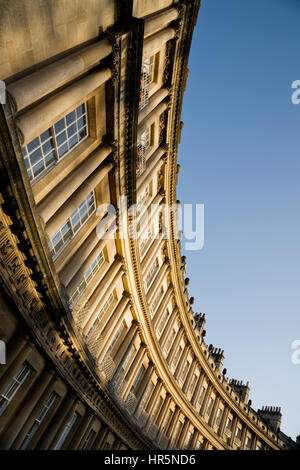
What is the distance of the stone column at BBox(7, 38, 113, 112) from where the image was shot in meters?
9.27

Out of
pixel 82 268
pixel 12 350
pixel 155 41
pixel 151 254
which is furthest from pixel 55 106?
pixel 151 254

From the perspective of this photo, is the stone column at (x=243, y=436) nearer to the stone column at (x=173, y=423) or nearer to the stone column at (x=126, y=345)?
the stone column at (x=173, y=423)

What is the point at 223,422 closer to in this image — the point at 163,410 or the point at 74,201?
the point at 163,410

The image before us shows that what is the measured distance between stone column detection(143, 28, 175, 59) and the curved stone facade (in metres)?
0.11

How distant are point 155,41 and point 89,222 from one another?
10.3m

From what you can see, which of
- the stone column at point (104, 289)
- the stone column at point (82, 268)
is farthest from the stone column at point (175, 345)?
the stone column at point (82, 268)

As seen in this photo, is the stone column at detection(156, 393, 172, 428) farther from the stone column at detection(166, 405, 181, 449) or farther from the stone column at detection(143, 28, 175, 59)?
the stone column at detection(143, 28, 175, 59)

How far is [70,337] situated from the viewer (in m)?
14.6

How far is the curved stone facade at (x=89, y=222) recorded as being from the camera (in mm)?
10703

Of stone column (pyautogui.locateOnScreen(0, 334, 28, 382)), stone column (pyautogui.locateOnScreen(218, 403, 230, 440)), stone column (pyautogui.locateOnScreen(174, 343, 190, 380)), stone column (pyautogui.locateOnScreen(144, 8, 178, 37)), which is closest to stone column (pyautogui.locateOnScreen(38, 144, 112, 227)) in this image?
stone column (pyautogui.locateOnScreen(0, 334, 28, 382))

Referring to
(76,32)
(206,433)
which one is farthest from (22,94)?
(206,433)

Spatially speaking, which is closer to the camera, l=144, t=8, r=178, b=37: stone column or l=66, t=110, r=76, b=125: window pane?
l=66, t=110, r=76, b=125: window pane
